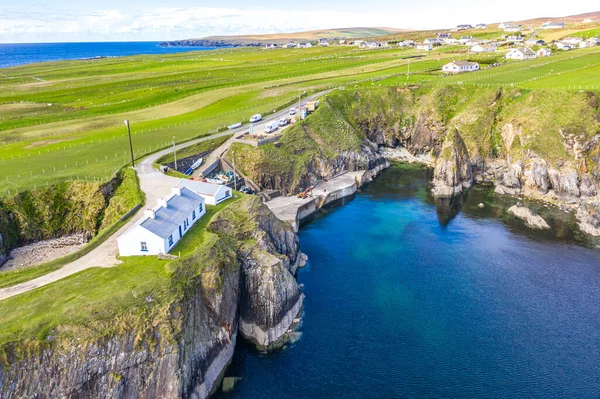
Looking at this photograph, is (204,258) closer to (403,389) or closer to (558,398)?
(403,389)

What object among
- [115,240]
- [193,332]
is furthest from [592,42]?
[193,332]

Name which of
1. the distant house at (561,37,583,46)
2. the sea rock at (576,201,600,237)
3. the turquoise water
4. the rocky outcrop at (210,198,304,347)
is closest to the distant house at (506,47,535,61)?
the distant house at (561,37,583,46)

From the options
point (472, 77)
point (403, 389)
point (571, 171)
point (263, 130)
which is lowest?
point (403, 389)

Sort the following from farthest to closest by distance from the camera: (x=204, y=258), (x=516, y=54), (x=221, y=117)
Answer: (x=516, y=54), (x=221, y=117), (x=204, y=258)

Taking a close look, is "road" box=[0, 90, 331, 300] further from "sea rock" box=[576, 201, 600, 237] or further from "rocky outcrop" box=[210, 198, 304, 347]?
"sea rock" box=[576, 201, 600, 237]

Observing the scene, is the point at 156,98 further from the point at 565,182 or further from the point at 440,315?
the point at 565,182

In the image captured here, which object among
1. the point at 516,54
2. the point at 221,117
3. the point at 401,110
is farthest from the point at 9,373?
the point at 516,54

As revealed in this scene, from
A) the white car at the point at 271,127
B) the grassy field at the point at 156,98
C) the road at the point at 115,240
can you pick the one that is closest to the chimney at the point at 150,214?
the road at the point at 115,240
